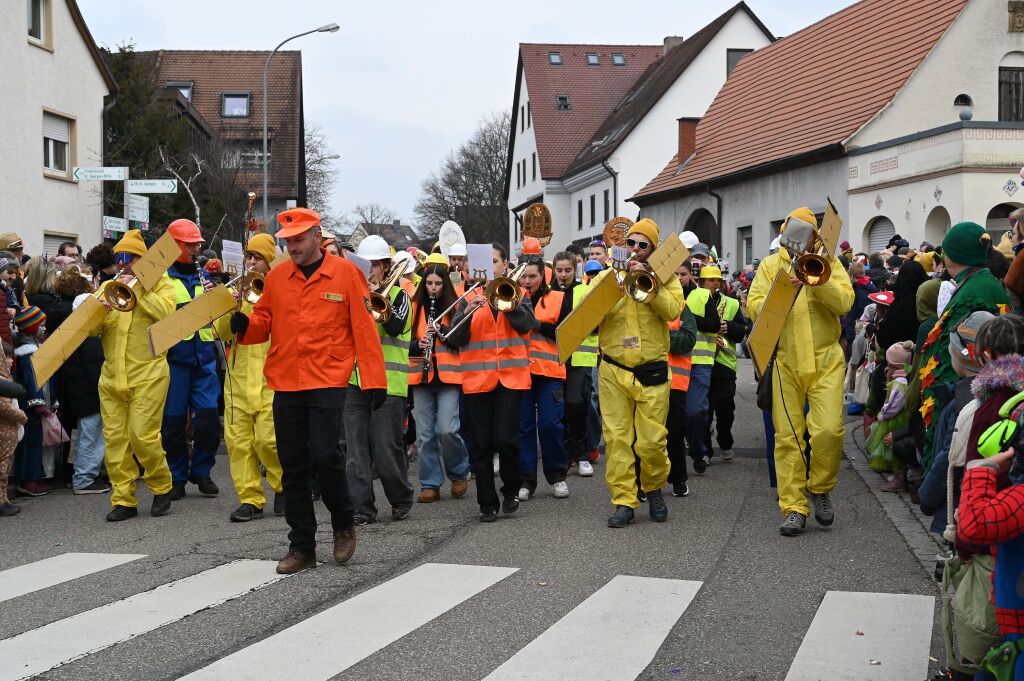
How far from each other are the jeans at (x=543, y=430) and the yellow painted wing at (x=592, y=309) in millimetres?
1311

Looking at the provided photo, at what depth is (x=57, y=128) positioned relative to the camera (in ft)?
94.3

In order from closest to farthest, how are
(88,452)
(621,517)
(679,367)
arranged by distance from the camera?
(621,517) → (679,367) → (88,452)

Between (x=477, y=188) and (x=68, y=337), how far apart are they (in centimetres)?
7673

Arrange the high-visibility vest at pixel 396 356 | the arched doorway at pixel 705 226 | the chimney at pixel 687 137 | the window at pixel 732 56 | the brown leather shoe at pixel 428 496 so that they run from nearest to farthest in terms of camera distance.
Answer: the high-visibility vest at pixel 396 356
the brown leather shoe at pixel 428 496
the arched doorway at pixel 705 226
the chimney at pixel 687 137
the window at pixel 732 56

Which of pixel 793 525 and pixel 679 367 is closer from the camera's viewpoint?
pixel 793 525

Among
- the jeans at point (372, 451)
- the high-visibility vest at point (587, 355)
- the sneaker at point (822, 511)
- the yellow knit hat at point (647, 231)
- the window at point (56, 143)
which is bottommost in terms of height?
the sneaker at point (822, 511)

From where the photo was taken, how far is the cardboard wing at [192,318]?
8016 millimetres

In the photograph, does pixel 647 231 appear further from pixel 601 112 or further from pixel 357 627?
pixel 601 112

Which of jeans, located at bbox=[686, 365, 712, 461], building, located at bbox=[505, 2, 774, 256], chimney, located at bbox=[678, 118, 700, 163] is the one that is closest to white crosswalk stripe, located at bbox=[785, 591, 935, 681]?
jeans, located at bbox=[686, 365, 712, 461]

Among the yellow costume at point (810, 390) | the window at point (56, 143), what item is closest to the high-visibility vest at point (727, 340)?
the yellow costume at point (810, 390)

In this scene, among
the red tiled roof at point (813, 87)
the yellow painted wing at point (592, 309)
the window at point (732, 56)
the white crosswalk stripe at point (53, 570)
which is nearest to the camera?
the white crosswalk stripe at point (53, 570)

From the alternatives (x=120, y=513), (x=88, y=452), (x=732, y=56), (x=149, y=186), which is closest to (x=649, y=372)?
(x=120, y=513)

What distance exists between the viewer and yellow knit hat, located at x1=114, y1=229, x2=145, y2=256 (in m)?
9.55

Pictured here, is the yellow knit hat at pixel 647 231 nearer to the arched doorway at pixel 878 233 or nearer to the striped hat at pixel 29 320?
the striped hat at pixel 29 320
